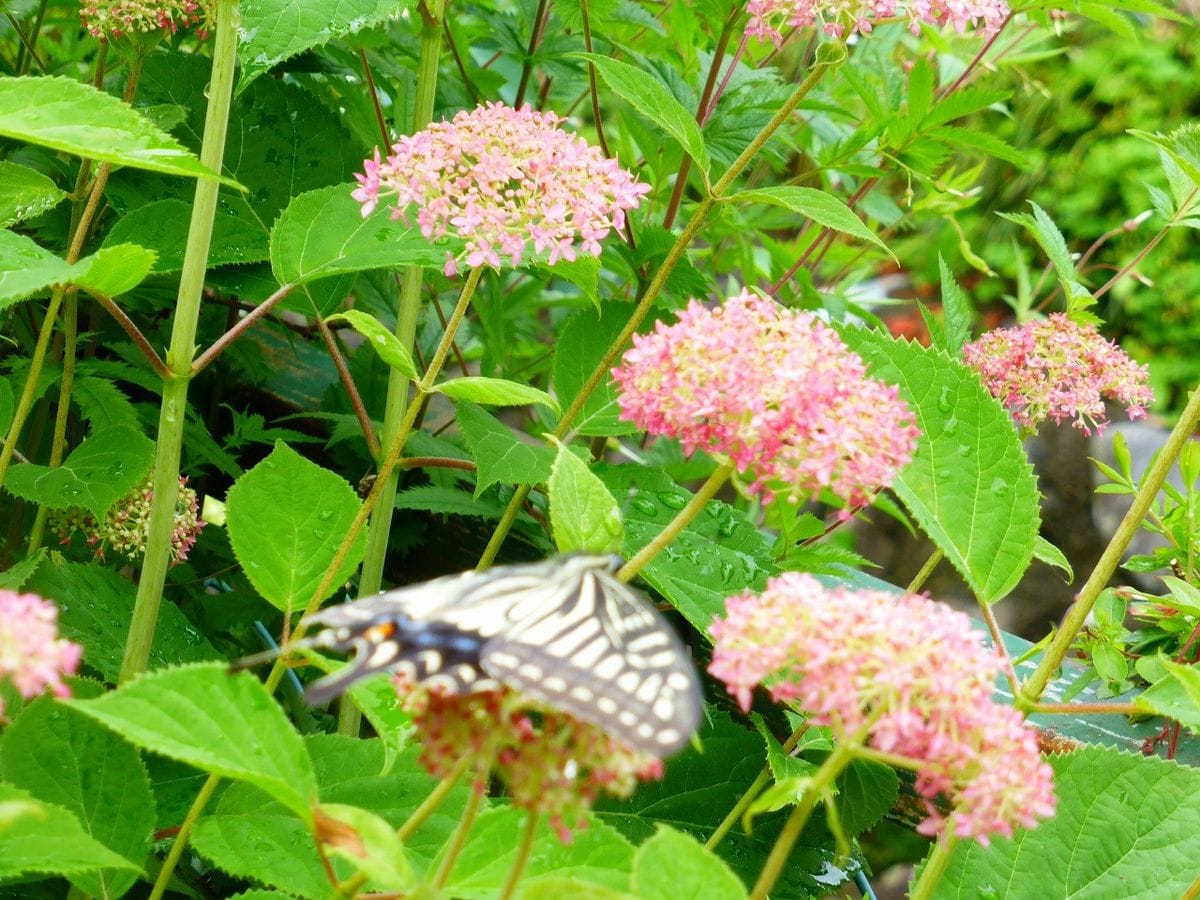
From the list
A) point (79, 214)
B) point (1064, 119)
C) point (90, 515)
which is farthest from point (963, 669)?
point (1064, 119)

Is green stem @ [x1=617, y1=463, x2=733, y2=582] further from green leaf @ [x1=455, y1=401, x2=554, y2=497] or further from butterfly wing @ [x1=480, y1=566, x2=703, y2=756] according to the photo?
green leaf @ [x1=455, y1=401, x2=554, y2=497]

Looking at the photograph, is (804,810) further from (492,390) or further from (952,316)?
(952,316)

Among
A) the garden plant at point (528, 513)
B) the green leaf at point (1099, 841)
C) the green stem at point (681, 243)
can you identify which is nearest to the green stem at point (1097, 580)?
the garden plant at point (528, 513)

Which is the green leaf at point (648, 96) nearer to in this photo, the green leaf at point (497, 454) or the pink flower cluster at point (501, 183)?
the pink flower cluster at point (501, 183)

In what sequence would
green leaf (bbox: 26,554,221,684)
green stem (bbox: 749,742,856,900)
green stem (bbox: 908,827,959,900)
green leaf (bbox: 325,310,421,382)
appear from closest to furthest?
green stem (bbox: 749,742,856,900) < green stem (bbox: 908,827,959,900) < green leaf (bbox: 325,310,421,382) < green leaf (bbox: 26,554,221,684)

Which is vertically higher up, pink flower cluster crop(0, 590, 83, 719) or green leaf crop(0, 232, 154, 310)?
green leaf crop(0, 232, 154, 310)

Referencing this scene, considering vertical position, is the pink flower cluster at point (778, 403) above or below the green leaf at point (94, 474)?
above

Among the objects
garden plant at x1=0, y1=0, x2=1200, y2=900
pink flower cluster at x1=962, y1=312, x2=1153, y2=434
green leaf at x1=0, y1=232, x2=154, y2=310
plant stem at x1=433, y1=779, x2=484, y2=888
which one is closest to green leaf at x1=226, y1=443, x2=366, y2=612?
garden plant at x1=0, y1=0, x2=1200, y2=900
